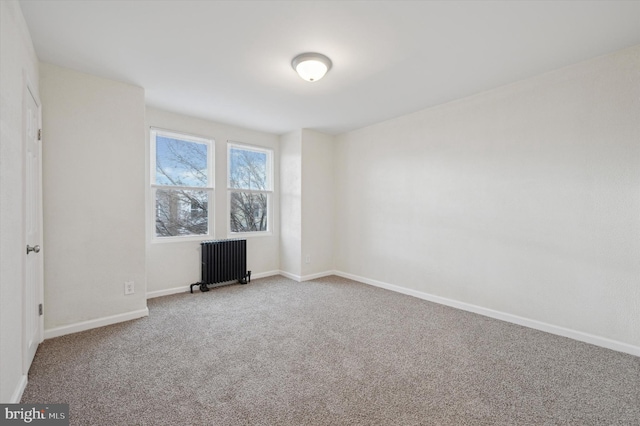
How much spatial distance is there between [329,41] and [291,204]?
2.90 m

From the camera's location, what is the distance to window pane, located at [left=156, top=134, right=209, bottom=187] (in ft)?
12.8

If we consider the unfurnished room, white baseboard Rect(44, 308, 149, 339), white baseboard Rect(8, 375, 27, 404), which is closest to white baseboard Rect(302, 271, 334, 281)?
the unfurnished room

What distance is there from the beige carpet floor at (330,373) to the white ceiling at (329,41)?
253 cm

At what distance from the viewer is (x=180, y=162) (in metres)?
4.05

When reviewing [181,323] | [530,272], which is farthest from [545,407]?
[181,323]

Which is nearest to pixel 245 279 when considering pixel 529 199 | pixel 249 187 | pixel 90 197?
pixel 249 187

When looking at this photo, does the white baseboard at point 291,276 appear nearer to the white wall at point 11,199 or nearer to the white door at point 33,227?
the white door at point 33,227

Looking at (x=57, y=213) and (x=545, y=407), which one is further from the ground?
(x=57, y=213)

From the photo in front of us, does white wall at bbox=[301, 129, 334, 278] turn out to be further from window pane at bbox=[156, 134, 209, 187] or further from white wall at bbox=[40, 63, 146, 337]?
white wall at bbox=[40, 63, 146, 337]

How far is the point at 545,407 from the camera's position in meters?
1.73

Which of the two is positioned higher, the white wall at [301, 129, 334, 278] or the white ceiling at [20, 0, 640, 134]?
the white ceiling at [20, 0, 640, 134]

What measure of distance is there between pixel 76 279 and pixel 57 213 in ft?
2.14

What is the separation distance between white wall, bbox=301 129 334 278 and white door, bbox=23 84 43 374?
310 centimetres

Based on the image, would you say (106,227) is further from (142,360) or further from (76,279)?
(142,360)
